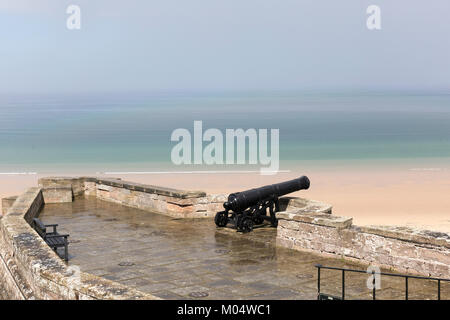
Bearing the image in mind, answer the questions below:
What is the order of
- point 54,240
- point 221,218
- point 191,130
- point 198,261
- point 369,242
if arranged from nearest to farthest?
point 369,242, point 198,261, point 54,240, point 221,218, point 191,130

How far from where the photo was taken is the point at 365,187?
37906 mm

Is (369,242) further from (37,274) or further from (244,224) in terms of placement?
(37,274)

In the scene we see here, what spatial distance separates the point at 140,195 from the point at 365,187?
24416mm

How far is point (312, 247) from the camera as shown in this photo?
1140 cm

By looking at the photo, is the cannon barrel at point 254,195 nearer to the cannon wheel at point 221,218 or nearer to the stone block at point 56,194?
the cannon wheel at point 221,218

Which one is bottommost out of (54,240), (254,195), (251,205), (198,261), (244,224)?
(198,261)

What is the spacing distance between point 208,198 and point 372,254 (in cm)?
490

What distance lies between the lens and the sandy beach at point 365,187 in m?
28.0

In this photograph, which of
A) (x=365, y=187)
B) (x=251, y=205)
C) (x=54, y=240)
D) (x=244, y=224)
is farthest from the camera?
(x=365, y=187)

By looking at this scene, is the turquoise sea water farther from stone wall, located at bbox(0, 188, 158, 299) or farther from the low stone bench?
stone wall, located at bbox(0, 188, 158, 299)

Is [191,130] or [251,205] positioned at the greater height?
[251,205]

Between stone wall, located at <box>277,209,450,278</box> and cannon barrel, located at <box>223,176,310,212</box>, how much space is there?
3.94ft

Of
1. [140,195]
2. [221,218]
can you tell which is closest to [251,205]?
[221,218]

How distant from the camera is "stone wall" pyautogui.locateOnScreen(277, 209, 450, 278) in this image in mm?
9789
